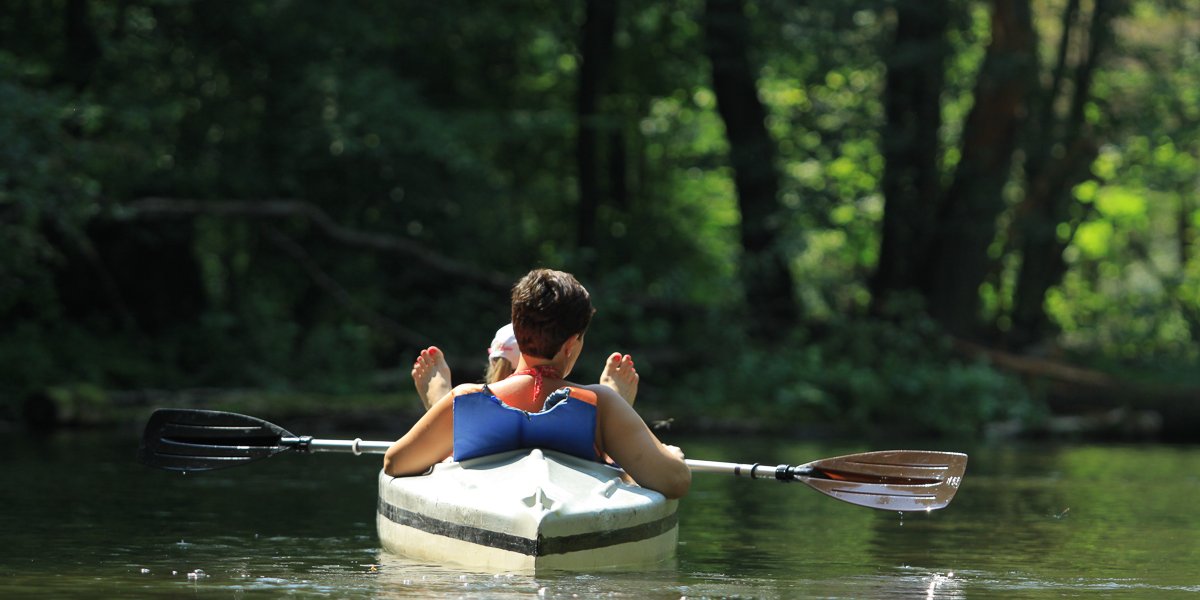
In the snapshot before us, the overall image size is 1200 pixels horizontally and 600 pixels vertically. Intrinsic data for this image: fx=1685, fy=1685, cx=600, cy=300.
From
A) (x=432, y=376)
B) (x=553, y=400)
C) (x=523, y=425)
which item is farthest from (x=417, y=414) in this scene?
(x=553, y=400)

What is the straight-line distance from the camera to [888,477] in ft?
24.6

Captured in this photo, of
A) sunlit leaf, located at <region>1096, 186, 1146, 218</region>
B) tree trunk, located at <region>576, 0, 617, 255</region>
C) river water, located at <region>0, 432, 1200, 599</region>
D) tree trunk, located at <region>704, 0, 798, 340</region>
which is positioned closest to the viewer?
river water, located at <region>0, 432, 1200, 599</region>

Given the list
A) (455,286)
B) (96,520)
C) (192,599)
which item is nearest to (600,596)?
(192,599)

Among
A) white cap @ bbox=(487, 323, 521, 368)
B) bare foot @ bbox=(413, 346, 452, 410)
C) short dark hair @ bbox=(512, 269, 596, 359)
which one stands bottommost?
bare foot @ bbox=(413, 346, 452, 410)

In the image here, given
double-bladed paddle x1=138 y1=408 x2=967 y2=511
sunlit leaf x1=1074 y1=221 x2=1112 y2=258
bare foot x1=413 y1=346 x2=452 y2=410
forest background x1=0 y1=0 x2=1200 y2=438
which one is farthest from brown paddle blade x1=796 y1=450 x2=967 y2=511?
sunlit leaf x1=1074 y1=221 x2=1112 y2=258

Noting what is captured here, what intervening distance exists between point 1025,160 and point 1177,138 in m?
1.93

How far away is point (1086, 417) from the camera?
18.3 metres

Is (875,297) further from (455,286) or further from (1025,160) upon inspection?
(455,286)

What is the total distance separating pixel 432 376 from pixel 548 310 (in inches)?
58.4

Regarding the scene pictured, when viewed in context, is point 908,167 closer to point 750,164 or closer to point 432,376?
point 750,164

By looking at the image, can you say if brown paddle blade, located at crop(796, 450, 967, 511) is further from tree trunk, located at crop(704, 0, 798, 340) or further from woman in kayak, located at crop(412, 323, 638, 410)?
tree trunk, located at crop(704, 0, 798, 340)

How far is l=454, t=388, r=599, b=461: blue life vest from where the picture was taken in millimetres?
6391

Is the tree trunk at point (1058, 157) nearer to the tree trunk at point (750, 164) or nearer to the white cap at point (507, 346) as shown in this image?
the tree trunk at point (750, 164)

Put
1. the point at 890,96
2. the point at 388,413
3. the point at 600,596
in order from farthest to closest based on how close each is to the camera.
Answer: the point at 890,96
the point at 388,413
the point at 600,596
